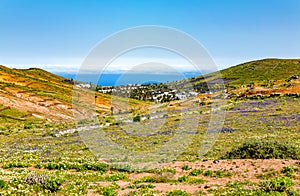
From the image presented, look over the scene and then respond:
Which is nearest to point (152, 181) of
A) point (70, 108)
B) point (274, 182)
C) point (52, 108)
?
point (274, 182)

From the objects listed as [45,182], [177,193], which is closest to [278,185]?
[177,193]

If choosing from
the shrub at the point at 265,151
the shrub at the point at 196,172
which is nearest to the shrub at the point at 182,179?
the shrub at the point at 196,172

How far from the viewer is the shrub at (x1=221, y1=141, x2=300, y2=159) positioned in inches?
725

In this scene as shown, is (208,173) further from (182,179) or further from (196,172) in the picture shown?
(182,179)

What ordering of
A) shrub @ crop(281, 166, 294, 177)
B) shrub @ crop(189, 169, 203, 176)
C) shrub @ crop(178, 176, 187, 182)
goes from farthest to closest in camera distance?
shrub @ crop(189, 169, 203, 176)
shrub @ crop(178, 176, 187, 182)
shrub @ crop(281, 166, 294, 177)

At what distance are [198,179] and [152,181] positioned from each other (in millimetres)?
2415

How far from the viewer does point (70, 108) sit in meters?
106

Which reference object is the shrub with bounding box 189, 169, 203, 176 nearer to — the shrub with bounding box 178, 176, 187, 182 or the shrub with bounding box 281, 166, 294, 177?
the shrub with bounding box 178, 176, 187, 182

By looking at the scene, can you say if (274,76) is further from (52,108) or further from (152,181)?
(152,181)

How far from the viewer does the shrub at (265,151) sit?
60.4 ft

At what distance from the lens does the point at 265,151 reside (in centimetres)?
1880

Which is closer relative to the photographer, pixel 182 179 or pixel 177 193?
pixel 177 193

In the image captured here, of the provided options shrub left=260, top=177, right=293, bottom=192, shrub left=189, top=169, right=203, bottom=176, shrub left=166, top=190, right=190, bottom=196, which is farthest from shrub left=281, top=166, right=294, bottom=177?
shrub left=166, top=190, right=190, bottom=196

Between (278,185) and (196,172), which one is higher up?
(278,185)
